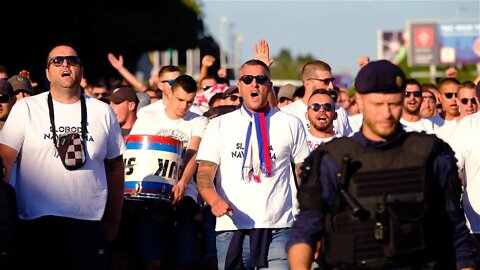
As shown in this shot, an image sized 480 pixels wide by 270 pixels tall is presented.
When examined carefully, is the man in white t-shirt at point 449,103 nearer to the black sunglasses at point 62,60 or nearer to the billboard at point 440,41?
the black sunglasses at point 62,60

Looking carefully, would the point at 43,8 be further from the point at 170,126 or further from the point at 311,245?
the point at 311,245

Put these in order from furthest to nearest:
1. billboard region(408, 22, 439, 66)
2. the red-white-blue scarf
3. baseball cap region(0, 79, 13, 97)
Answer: billboard region(408, 22, 439, 66), baseball cap region(0, 79, 13, 97), the red-white-blue scarf

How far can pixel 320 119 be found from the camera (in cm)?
1242

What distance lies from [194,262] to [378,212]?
6.60 m

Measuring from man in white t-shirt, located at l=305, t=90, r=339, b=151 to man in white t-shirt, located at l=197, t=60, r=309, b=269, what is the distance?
4.80ft

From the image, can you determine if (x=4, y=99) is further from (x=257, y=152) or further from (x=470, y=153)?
(x=470, y=153)

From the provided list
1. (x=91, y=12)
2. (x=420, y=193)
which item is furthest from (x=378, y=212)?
(x=91, y=12)

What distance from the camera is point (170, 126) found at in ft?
43.1

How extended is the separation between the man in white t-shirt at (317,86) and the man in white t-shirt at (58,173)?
146 inches

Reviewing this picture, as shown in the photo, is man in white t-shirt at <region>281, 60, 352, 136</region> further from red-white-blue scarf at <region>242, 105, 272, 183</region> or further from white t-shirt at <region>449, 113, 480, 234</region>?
red-white-blue scarf at <region>242, 105, 272, 183</region>

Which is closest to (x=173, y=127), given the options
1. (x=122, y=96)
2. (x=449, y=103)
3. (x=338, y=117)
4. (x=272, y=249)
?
(x=122, y=96)

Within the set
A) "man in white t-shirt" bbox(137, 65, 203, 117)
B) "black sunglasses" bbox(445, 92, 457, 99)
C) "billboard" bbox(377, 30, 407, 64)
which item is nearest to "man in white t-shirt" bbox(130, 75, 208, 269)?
"man in white t-shirt" bbox(137, 65, 203, 117)

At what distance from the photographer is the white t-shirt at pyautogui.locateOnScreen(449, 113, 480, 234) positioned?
36.2ft

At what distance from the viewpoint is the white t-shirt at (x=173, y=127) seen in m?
13.0
